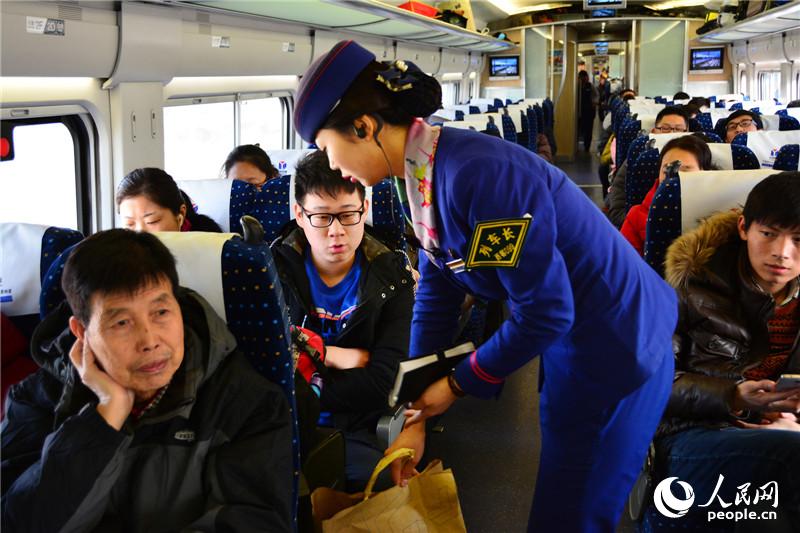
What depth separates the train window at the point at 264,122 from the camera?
688 centimetres

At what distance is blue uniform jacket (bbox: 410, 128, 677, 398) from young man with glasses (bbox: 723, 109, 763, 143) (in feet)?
17.4

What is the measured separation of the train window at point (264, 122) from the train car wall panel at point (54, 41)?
2772 mm

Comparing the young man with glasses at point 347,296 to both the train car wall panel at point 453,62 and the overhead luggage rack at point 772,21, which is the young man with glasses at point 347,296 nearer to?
the overhead luggage rack at point 772,21

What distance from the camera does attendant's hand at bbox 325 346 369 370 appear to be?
2.75 metres

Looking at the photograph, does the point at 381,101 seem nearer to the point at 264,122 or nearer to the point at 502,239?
the point at 502,239

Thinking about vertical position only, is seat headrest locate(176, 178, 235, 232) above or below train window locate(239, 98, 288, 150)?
below

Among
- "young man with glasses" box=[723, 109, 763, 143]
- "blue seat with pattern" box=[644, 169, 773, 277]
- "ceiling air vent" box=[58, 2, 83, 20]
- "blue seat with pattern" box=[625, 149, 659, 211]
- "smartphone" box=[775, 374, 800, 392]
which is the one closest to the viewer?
"smartphone" box=[775, 374, 800, 392]

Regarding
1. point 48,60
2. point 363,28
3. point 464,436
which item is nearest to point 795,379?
point 464,436

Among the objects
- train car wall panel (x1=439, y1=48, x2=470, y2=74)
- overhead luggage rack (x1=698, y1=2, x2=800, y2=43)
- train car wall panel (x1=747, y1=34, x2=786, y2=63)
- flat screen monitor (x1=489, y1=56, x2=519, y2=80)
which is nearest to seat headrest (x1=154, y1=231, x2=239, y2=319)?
overhead luggage rack (x1=698, y1=2, x2=800, y2=43)

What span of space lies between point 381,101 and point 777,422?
5.08 ft

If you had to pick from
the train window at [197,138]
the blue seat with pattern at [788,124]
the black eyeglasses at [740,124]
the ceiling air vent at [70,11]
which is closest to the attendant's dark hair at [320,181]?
the ceiling air vent at [70,11]

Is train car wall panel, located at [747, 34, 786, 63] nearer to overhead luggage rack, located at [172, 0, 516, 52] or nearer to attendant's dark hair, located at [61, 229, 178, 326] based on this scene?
overhead luggage rack, located at [172, 0, 516, 52]

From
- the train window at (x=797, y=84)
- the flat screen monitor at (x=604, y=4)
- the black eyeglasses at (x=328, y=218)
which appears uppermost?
the flat screen monitor at (x=604, y=4)

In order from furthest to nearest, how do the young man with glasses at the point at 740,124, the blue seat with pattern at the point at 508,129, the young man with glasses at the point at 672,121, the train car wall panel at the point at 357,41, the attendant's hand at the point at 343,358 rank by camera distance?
the blue seat with pattern at the point at 508,129 < the train car wall panel at the point at 357,41 < the young man with glasses at the point at 672,121 < the young man with glasses at the point at 740,124 < the attendant's hand at the point at 343,358
